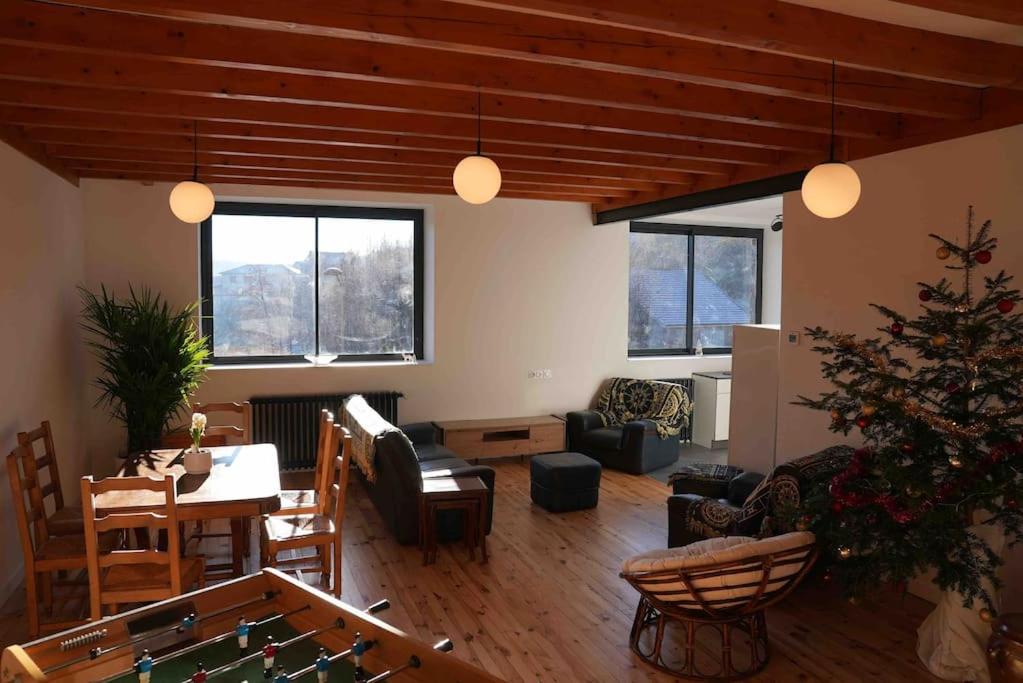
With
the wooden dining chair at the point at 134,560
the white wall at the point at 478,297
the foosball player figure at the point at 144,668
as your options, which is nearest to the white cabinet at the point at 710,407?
the white wall at the point at 478,297

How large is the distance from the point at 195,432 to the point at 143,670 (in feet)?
8.08

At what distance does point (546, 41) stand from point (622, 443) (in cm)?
510

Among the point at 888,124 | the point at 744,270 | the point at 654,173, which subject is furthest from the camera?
the point at 744,270

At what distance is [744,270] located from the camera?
945cm

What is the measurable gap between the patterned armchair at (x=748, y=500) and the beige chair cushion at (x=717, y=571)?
292 mm

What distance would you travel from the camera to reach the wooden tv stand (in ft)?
24.0

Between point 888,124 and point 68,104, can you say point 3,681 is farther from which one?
point 888,124

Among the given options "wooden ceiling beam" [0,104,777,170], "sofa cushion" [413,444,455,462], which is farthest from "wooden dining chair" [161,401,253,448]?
"wooden ceiling beam" [0,104,777,170]

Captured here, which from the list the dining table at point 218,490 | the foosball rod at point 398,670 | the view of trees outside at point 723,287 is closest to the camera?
the foosball rod at point 398,670

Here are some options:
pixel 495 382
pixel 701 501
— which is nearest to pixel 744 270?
pixel 495 382

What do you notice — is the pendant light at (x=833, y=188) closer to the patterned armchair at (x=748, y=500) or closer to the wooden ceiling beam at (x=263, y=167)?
the patterned armchair at (x=748, y=500)

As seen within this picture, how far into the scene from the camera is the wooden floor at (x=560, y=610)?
3.60 metres

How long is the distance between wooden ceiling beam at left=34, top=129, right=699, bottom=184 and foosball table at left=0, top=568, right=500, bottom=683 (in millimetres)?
3534

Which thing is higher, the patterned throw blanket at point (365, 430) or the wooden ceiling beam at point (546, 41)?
the wooden ceiling beam at point (546, 41)
